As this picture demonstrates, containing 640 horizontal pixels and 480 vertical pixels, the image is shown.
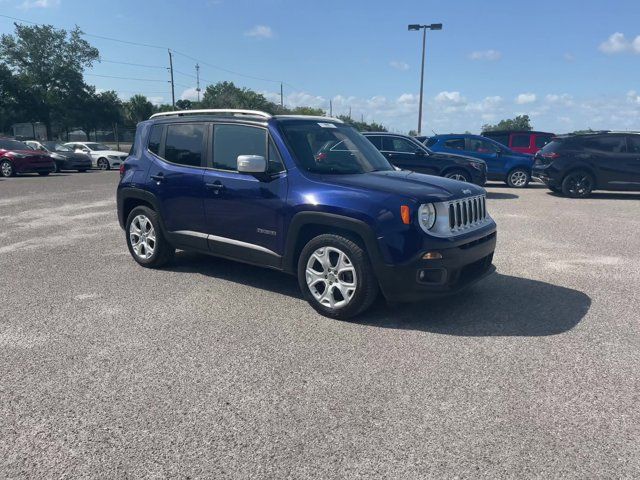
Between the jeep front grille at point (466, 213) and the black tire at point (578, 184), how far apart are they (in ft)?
31.8

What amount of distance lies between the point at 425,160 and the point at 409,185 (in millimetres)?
Answer: 8853

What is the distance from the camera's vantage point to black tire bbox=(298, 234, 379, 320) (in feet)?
14.2

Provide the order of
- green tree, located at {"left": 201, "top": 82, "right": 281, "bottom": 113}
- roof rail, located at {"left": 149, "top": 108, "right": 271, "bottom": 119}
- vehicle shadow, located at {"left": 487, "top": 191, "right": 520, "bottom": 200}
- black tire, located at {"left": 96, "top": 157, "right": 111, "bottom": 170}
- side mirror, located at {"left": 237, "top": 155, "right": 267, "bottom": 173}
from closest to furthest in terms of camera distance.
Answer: side mirror, located at {"left": 237, "top": 155, "right": 267, "bottom": 173} < roof rail, located at {"left": 149, "top": 108, "right": 271, "bottom": 119} < vehicle shadow, located at {"left": 487, "top": 191, "right": 520, "bottom": 200} < black tire, located at {"left": 96, "top": 157, "right": 111, "bottom": 170} < green tree, located at {"left": 201, "top": 82, "right": 281, "bottom": 113}

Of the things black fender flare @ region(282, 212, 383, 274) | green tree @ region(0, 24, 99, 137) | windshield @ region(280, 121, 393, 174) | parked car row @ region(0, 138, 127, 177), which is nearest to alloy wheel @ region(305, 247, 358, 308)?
black fender flare @ region(282, 212, 383, 274)

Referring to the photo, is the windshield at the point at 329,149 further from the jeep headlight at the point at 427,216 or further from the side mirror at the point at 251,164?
the jeep headlight at the point at 427,216

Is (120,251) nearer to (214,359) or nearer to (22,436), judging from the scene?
(214,359)

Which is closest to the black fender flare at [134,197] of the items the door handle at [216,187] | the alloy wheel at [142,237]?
the alloy wheel at [142,237]

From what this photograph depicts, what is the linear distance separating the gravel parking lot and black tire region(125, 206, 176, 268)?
23 centimetres

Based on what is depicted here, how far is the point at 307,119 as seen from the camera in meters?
5.43

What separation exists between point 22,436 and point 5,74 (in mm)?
61142

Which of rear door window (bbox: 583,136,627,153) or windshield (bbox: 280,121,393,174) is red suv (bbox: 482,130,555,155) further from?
windshield (bbox: 280,121,393,174)

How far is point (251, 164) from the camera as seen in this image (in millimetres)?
4691

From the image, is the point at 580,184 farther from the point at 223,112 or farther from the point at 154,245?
the point at 154,245

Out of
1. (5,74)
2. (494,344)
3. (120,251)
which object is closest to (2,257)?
(120,251)
